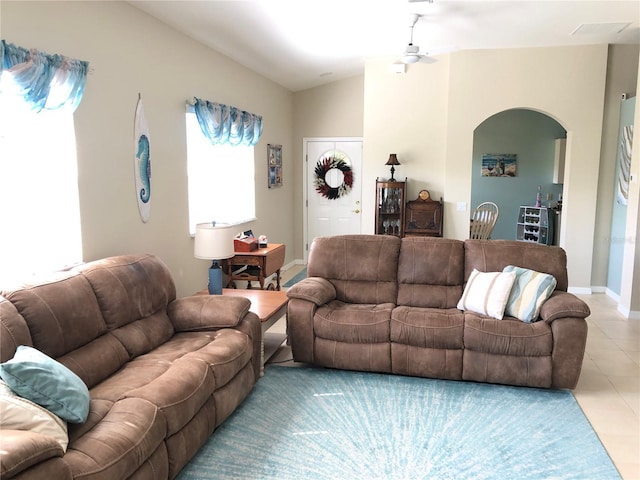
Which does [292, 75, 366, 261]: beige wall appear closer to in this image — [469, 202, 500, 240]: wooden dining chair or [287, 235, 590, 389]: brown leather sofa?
[469, 202, 500, 240]: wooden dining chair

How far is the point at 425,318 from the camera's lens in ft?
11.2

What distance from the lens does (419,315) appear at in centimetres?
346

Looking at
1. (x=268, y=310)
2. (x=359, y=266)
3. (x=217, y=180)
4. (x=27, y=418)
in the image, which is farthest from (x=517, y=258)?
(x=27, y=418)

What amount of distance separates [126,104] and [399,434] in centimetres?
282

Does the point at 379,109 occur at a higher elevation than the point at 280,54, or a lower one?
lower

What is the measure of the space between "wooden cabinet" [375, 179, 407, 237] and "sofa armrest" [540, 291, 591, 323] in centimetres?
312

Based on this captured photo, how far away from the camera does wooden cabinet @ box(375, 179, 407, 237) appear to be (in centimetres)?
633

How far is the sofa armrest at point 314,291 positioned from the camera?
3615 millimetres

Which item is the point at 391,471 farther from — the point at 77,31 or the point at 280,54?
the point at 280,54

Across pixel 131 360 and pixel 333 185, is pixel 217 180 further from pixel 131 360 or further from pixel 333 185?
pixel 131 360

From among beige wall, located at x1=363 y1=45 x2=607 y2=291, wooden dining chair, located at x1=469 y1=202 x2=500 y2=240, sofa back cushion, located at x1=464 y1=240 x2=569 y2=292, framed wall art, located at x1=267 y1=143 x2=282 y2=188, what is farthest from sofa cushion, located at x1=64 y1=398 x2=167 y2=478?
wooden dining chair, located at x1=469 y1=202 x2=500 y2=240

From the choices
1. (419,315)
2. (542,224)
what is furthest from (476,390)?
(542,224)

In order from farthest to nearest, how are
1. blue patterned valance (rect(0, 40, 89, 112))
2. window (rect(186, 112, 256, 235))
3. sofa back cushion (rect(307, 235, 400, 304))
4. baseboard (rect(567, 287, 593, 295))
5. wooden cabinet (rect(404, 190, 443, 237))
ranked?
wooden cabinet (rect(404, 190, 443, 237)) < baseboard (rect(567, 287, 593, 295)) < window (rect(186, 112, 256, 235)) < sofa back cushion (rect(307, 235, 400, 304)) < blue patterned valance (rect(0, 40, 89, 112))

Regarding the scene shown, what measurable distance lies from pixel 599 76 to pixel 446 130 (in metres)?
1.74
